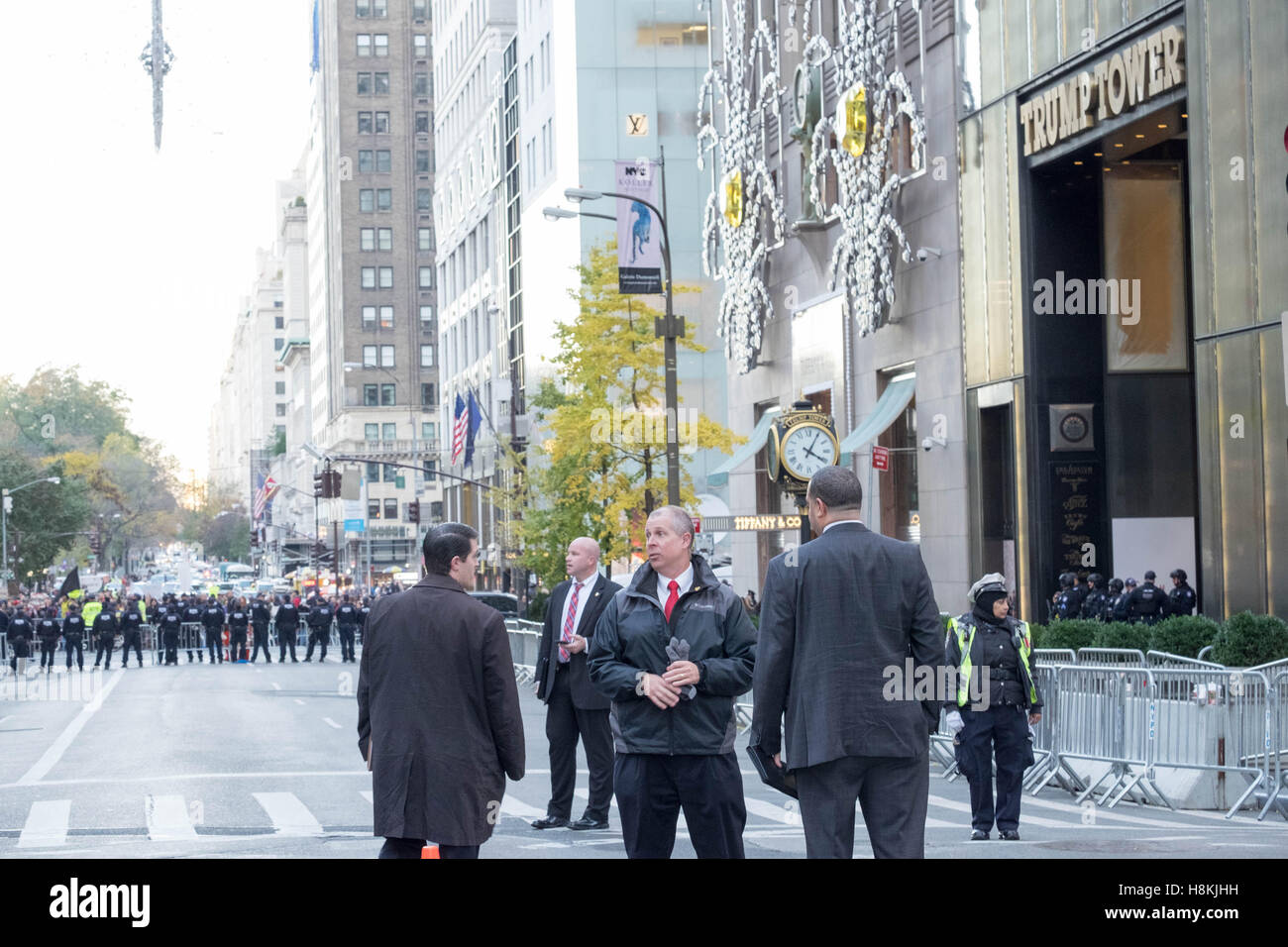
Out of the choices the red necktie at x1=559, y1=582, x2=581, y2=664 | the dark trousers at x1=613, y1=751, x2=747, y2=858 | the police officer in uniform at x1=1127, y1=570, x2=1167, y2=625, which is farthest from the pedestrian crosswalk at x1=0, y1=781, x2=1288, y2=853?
the police officer in uniform at x1=1127, y1=570, x2=1167, y2=625

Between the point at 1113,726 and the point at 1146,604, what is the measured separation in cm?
864

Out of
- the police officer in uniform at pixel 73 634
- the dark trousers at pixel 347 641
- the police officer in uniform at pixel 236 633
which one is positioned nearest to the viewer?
the police officer in uniform at pixel 73 634

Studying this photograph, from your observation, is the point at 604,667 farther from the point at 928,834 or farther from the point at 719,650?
the point at 928,834

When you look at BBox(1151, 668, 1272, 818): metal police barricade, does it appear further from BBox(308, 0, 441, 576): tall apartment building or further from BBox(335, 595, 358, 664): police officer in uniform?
BBox(308, 0, 441, 576): tall apartment building

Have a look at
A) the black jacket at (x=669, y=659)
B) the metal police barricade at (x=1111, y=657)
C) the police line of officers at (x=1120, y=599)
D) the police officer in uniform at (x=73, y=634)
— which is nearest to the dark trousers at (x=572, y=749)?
the black jacket at (x=669, y=659)

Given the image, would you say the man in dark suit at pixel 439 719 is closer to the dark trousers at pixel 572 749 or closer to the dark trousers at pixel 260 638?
the dark trousers at pixel 572 749

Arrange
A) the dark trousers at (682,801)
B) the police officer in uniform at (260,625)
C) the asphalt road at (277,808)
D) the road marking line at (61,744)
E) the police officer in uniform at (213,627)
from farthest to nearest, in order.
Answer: the police officer in uniform at (213,627), the police officer in uniform at (260,625), the road marking line at (61,744), the asphalt road at (277,808), the dark trousers at (682,801)

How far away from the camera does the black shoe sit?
1349 centimetres

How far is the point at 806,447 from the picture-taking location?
85.7 feet

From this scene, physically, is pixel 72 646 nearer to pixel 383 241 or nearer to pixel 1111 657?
pixel 1111 657

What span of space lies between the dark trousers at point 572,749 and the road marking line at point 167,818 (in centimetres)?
275

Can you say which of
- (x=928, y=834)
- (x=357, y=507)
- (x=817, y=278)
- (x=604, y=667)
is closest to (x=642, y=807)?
(x=604, y=667)

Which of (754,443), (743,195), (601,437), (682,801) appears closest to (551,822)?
(682,801)

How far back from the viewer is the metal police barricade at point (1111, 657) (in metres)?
17.8
